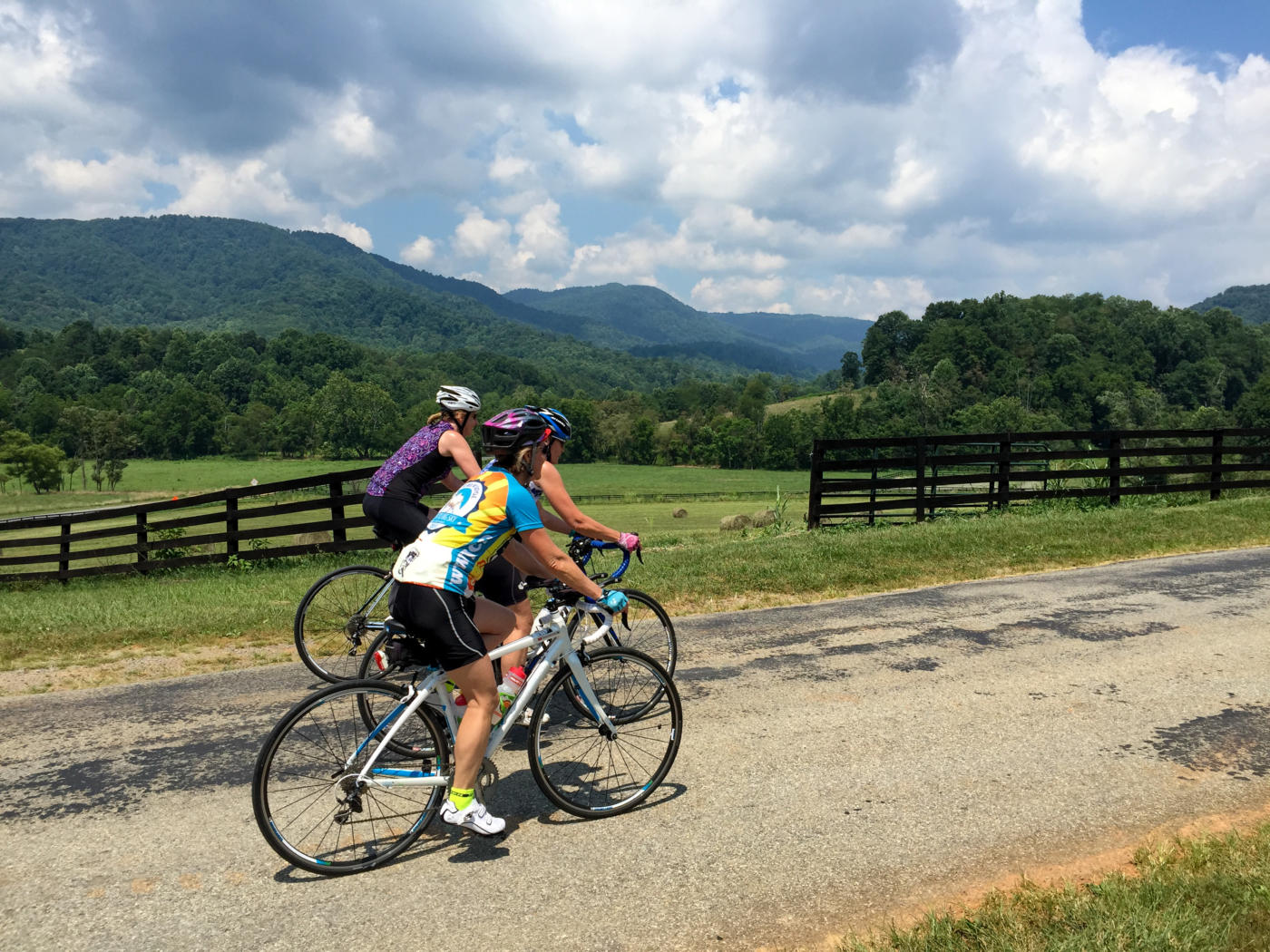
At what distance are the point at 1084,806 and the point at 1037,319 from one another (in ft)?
553


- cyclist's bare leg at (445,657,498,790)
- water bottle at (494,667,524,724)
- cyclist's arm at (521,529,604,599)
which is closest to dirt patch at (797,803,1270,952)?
cyclist's bare leg at (445,657,498,790)

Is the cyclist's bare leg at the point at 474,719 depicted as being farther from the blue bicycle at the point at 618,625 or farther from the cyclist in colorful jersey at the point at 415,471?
the cyclist in colorful jersey at the point at 415,471

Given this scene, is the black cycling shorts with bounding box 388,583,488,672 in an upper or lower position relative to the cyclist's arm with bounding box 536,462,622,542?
lower

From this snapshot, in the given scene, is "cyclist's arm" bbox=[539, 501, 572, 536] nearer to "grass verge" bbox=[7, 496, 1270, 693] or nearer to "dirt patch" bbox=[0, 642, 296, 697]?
"dirt patch" bbox=[0, 642, 296, 697]

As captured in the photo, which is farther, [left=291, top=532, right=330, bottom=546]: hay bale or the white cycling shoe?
[left=291, top=532, right=330, bottom=546]: hay bale

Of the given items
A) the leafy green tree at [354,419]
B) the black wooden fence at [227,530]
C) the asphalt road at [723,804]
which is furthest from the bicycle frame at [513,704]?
the leafy green tree at [354,419]

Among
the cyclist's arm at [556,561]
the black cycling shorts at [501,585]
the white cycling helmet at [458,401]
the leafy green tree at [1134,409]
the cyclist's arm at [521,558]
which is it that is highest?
the leafy green tree at [1134,409]

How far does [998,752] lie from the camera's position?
5012mm

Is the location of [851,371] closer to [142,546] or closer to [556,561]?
[142,546]

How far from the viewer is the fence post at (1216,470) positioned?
17.6 m

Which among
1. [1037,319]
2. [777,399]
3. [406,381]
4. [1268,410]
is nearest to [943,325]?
[1037,319]

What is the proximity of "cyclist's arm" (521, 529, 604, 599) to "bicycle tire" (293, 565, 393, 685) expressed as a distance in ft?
9.24

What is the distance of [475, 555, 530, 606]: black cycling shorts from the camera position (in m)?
5.41

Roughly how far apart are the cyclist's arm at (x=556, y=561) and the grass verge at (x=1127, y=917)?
1982 mm
